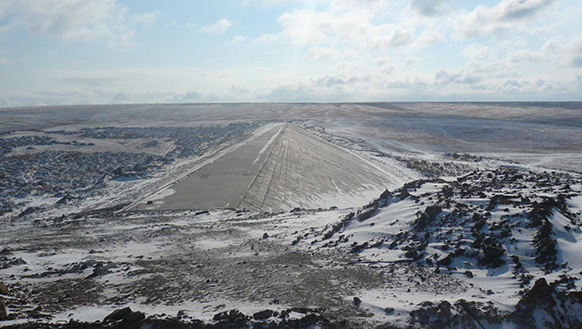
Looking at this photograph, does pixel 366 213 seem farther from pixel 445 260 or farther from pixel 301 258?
pixel 445 260

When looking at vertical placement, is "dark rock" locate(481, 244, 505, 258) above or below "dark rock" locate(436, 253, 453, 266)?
above

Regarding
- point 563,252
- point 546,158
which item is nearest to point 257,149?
point 563,252

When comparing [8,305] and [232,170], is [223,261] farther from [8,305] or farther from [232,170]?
[232,170]

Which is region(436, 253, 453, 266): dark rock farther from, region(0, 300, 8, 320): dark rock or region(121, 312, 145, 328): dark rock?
region(0, 300, 8, 320): dark rock

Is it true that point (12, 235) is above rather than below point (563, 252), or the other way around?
below

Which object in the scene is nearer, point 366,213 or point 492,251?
point 492,251

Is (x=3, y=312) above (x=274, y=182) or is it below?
above

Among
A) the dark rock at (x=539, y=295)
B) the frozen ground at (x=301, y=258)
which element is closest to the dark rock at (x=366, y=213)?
the frozen ground at (x=301, y=258)

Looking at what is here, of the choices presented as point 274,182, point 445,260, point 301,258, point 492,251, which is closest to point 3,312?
point 301,258

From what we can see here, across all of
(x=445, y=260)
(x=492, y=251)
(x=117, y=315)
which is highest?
(x=492, y=251)

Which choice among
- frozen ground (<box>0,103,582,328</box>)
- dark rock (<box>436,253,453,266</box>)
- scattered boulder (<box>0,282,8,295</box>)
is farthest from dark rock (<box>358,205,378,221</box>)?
scattered boulder (<box>0,282,8,295</box>)

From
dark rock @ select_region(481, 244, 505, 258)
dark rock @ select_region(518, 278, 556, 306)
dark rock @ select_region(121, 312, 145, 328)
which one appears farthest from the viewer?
dark rock @ select_region(481, 244, 505, 258)
